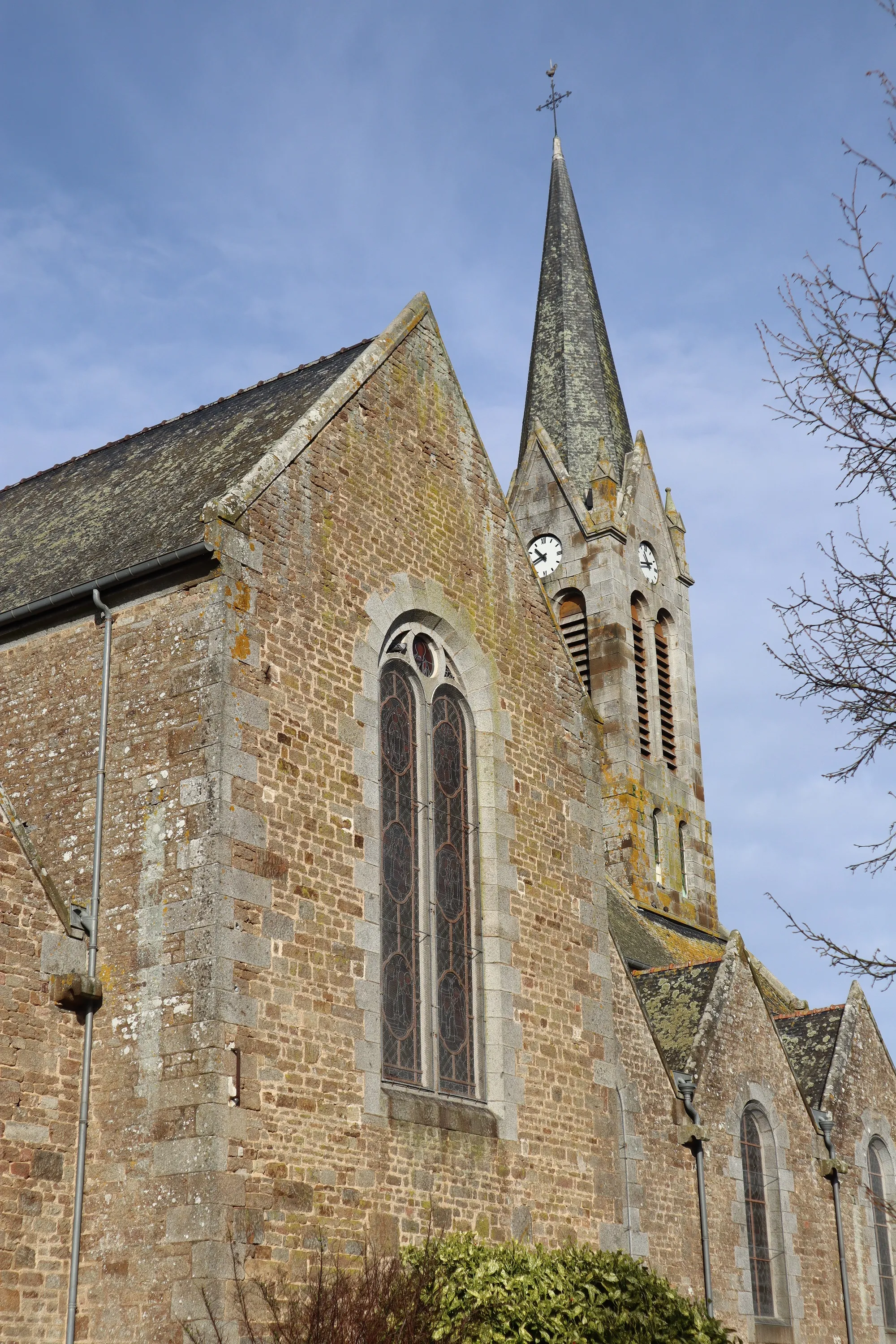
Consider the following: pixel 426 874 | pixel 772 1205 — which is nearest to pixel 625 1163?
pixel 772 1205

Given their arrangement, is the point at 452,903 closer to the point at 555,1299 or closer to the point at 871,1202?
the point at 555,1299

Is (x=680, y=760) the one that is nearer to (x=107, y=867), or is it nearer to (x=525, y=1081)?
(x=525, y=1081)

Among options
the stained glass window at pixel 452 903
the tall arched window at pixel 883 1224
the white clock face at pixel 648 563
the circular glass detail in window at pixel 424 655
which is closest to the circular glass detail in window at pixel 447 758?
the stained glass window at pixel 452 903

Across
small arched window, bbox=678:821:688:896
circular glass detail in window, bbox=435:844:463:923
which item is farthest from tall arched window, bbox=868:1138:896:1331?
small arched window, bbox=678:821:688:896

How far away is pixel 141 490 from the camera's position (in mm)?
14992

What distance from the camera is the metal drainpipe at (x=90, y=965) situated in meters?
10.9

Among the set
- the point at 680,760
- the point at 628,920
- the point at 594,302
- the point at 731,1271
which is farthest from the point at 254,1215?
the point at 594,302

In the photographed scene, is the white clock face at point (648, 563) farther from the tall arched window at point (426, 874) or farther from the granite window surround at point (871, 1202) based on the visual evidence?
the tall arched window at point (426, 874)

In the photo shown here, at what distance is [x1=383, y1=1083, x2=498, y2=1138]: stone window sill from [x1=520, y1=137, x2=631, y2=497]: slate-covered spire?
2085 cm

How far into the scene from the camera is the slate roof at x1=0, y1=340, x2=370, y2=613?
13555 mm

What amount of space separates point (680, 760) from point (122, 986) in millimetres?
21269

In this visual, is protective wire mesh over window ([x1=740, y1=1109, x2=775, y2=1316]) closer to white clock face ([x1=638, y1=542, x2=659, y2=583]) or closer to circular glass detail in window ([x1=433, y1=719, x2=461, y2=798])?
circular glass detail in window ([x1=433, y1=719, x2=461, y2=798])

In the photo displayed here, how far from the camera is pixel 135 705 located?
41.1 feet

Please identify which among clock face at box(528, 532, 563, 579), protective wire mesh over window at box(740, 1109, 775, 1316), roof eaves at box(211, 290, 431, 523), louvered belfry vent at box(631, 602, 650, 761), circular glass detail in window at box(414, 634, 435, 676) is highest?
clock face at box(528, 532, 563, 579)
